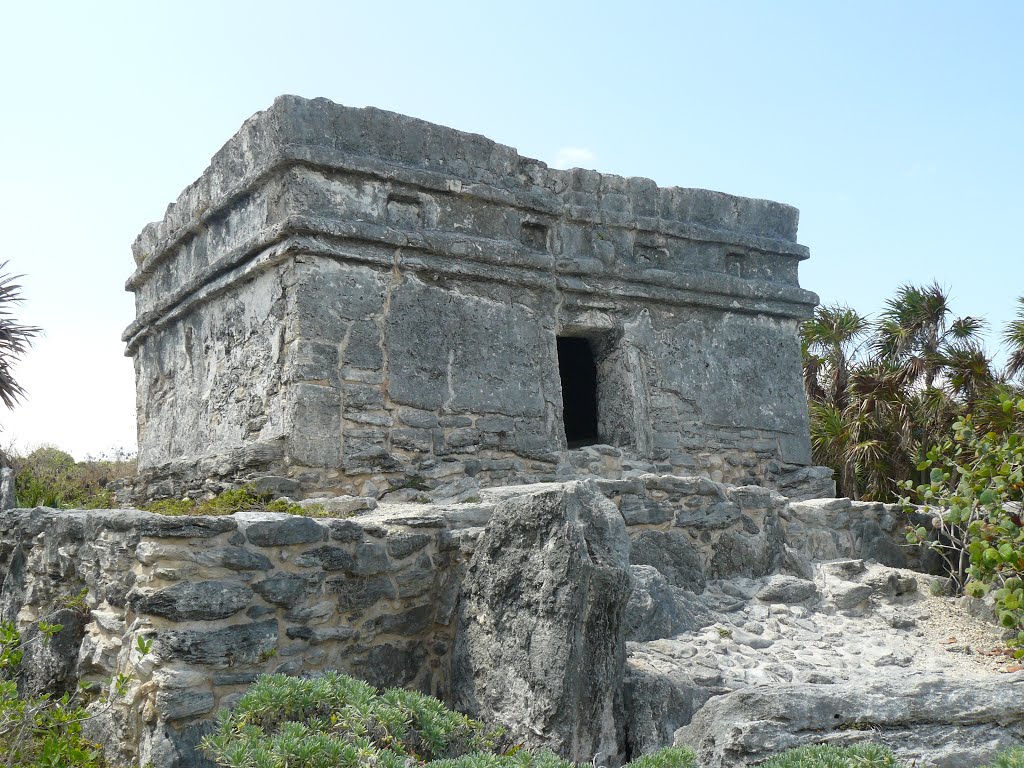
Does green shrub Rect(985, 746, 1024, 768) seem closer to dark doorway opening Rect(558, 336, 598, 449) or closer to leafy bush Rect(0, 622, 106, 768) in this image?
leafy bush Rect(0, 622, 106, 768)

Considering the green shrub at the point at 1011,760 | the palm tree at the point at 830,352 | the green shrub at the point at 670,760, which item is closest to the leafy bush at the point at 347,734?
the green shrub at the point at 670,760

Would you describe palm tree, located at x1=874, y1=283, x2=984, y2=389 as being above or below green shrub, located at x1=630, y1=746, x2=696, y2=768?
above

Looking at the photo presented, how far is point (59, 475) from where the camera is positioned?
12.9m

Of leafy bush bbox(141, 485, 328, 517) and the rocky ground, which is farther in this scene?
leafy bush bbox(141, 485, 328, 517)

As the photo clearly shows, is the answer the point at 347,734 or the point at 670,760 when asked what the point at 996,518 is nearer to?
the point at 670,760

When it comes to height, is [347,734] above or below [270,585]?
below

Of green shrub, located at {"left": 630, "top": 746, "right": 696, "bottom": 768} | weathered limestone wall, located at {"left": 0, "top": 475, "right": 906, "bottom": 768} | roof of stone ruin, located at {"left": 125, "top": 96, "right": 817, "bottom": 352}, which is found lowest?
green shrub, located at {"left": 630, "top": 746, "right": 696, "bottom": 768}

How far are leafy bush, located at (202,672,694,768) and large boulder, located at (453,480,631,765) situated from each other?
1.56 ft

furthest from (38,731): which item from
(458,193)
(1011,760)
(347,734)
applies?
(458,193)

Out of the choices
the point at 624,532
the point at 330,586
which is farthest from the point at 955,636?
the point at 330,586

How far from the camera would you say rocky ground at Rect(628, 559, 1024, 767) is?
3088mm

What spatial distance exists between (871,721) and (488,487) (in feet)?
12.0

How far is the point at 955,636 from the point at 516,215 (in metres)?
4.03

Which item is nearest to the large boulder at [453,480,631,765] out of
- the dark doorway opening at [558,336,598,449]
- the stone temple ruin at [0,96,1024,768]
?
the stone temple ruin at [0,96,1024,768]
